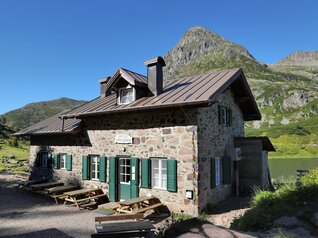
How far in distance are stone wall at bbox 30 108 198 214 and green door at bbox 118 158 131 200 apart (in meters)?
0.44

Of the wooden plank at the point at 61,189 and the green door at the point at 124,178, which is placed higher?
the green door at the point at 124,178

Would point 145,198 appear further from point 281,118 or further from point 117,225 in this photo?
point 281,118

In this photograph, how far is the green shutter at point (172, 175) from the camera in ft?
32.3

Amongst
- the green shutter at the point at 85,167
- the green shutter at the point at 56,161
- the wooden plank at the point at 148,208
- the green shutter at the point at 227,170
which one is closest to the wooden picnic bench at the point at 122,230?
the wooden plank at the point at 148,208

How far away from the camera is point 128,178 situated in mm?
11555

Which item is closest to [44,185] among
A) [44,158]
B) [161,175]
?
[44,158]

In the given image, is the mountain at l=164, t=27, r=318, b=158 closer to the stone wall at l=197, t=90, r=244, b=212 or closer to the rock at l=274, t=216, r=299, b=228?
the stone wall at l=197, t=90, r=244, b=212

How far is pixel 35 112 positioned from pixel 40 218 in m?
116

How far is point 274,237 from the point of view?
5348 millimetres

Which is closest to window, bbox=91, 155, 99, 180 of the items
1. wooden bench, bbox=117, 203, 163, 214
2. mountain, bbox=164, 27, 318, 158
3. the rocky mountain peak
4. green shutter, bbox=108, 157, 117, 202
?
green shutter, bbox=108, 157, 117, 202

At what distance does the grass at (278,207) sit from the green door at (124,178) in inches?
195

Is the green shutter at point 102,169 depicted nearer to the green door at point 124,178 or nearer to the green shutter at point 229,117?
the green door at point 124,178

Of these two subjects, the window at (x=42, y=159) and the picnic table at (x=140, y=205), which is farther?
the window at (x=42, y=159)

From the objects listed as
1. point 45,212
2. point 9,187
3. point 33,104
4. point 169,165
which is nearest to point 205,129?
point 169,165
